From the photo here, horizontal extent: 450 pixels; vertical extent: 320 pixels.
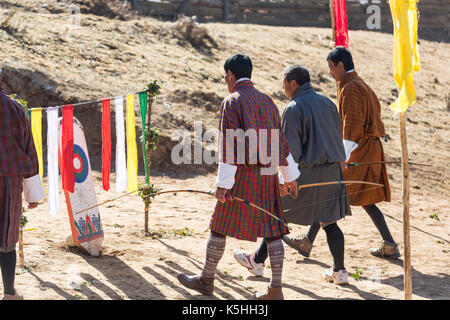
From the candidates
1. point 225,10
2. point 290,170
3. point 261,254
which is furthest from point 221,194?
point 225,10

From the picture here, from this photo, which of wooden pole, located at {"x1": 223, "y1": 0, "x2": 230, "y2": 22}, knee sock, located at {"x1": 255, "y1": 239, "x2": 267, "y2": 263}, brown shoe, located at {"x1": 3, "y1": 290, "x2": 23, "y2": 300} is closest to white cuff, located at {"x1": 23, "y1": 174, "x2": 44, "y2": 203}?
brown shoe, located at {"x1": 3, "y1": 290, "x2": 23, "y2": 300}

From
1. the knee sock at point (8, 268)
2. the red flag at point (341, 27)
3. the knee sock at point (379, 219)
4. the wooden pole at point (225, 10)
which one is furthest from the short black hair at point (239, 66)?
the wooden pole at point (225, 10)

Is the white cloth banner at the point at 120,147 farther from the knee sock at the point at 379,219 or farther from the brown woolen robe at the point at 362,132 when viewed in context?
the knee sock at the point at 379,219

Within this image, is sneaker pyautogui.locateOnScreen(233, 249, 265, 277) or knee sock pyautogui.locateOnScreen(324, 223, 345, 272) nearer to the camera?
knee sock pyautogui.locateOnScreen(324, 223, 345, 272)

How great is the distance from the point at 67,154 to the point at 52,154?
0.14 m

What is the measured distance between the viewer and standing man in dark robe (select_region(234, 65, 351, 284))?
5.23m

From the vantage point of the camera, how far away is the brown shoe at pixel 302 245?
624 centimetres

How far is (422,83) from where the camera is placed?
→ 16266 millimetres

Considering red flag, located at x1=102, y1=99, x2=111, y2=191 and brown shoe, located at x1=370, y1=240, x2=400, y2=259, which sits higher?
red flag, located at x1=102, y1=99, x2=111, y2=191

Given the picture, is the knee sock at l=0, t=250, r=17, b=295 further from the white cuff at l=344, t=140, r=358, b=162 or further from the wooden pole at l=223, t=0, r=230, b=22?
the wooden pole at l=223, t=0, r=230, b=22

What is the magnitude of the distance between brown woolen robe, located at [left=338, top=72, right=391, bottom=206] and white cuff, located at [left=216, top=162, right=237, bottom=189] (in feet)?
5.61

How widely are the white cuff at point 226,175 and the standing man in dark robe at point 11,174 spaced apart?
133cm

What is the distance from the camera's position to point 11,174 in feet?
14.4
